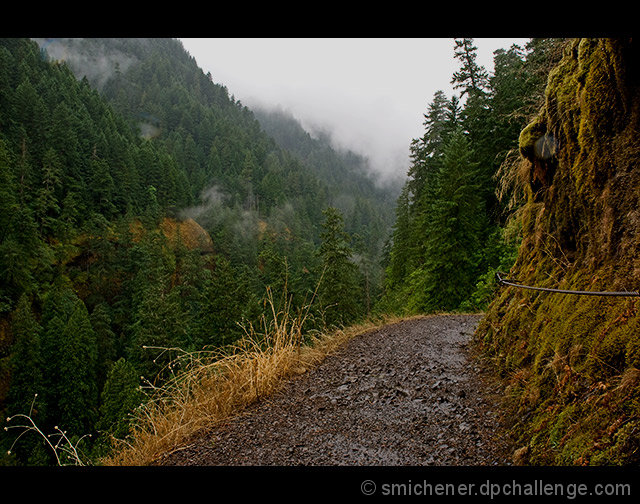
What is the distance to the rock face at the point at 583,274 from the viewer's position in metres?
1.80

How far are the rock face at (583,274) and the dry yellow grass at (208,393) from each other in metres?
2.45

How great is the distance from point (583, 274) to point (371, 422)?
7.33 feet

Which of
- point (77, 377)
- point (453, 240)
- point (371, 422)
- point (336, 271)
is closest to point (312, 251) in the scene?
point (336, 271)

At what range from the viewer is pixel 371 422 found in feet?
9.41

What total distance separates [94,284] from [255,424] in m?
49.1

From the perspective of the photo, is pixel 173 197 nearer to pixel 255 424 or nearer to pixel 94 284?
pixel 94 284

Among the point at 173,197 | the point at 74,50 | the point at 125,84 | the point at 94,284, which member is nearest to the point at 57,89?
the point at 173,197

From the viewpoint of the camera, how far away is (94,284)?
42.6 m

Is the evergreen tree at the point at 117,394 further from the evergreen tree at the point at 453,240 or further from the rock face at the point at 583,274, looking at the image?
the rock face at the point at 583,274

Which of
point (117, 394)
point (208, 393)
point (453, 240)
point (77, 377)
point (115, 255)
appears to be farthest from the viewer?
point (115, 255)

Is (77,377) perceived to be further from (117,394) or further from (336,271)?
(336,271)
